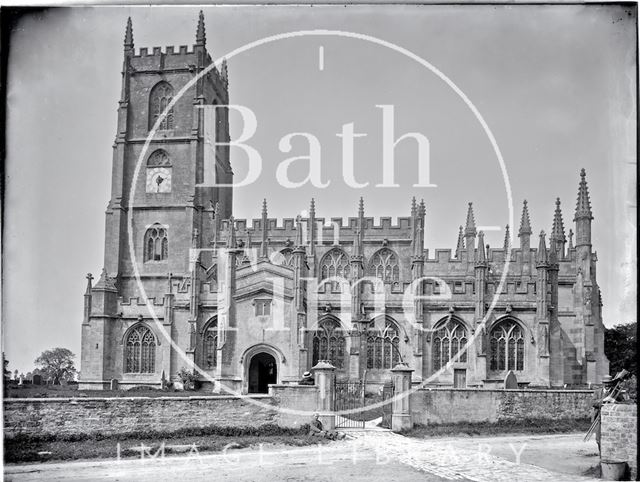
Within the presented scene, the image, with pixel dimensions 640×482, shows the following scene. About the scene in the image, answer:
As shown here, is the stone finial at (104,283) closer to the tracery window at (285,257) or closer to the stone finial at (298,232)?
the tracery window at (285,257)

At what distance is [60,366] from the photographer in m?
41.0

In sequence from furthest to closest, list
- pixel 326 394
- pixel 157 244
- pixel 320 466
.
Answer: pixel 157 244
pixel 326 394
pixel 320 466

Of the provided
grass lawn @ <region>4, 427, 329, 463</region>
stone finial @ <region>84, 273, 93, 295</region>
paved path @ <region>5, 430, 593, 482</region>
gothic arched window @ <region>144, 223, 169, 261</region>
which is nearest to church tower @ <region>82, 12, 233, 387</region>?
gothic arched window @ <region>144, 223, 169, 261</region>

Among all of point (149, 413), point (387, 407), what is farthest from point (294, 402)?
point (149, 413)

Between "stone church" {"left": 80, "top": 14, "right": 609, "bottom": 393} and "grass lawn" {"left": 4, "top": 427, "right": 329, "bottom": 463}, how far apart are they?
12175 millimetres

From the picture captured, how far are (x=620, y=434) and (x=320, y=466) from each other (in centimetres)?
657

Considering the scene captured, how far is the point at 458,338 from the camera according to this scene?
116 feet

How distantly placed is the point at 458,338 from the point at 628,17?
21679mm

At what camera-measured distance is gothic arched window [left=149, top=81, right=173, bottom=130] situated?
45.7 meters

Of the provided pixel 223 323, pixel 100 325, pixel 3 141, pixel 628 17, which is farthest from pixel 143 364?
pixel 628 17

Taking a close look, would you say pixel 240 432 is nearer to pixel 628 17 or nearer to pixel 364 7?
pixel 364 7

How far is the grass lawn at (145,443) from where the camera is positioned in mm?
17812

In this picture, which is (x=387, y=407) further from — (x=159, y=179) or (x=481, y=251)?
(x=159, y=179)

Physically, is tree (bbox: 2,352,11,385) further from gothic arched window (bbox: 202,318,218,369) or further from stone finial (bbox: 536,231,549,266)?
stone finial (bbox: 536,231,549,266)
